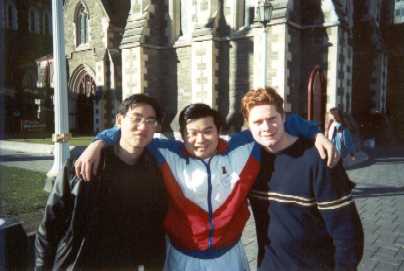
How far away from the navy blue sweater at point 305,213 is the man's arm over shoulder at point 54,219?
1135 millimetres

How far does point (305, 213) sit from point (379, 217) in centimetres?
429

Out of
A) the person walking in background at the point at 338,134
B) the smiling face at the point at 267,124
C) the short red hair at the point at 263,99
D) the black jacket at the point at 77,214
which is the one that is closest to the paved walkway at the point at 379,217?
the person walking in background at the point at 338,134

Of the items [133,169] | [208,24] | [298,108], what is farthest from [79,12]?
[133,169]

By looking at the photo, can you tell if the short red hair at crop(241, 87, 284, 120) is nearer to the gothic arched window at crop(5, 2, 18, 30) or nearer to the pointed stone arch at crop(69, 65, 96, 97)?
the pointed stone arch at crop(69, 65, 96, 97)

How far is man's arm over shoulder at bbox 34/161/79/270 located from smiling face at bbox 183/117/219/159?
2.40ft

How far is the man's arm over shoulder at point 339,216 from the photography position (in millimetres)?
1903

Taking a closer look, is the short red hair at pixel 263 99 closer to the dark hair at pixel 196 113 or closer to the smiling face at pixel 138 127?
the dark hair at pixel 196 113

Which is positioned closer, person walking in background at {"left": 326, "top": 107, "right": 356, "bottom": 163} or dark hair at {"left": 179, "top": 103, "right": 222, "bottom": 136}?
dark hair at {"left": 179, "top": 103, "right": 222, "bottom": 136}

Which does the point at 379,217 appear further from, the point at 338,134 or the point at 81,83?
the point at 81,83

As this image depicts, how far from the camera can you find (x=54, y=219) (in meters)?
2.08

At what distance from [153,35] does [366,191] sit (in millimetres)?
11079

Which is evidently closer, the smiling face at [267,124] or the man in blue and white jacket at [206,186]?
the smiling face at [267,124]

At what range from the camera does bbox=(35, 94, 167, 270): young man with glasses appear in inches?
82.5

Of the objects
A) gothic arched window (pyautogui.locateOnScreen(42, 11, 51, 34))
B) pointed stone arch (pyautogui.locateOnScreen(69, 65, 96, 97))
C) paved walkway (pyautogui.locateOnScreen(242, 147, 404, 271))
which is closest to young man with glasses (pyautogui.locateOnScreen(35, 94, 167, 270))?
paved walkway (pyautogui.locateOnScreen(242, 147, 404, 271))
